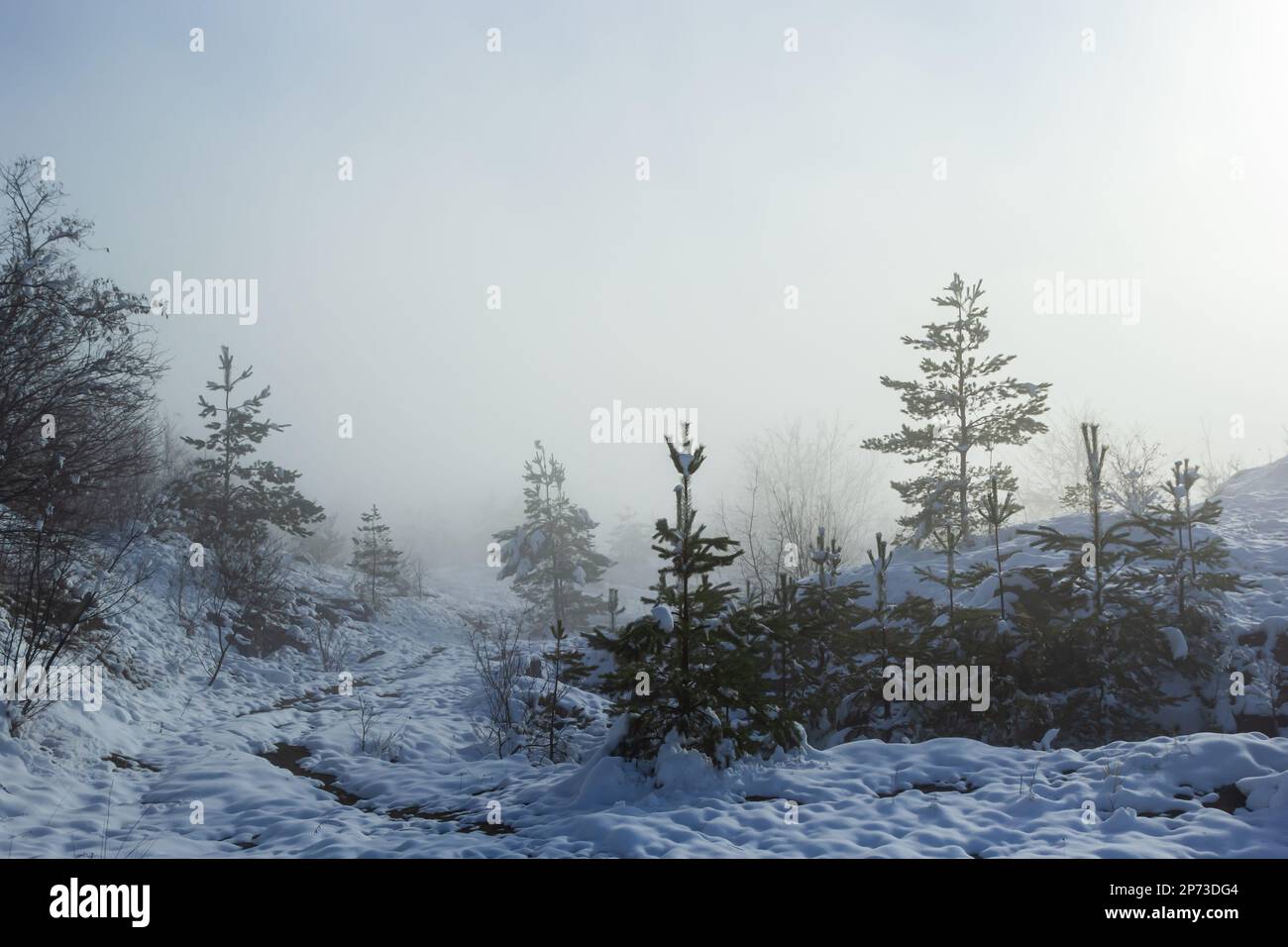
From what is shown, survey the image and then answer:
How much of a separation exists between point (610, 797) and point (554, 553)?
3014 cm

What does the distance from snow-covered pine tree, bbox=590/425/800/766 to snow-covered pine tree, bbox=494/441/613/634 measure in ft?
93.2

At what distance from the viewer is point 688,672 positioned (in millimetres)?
7914

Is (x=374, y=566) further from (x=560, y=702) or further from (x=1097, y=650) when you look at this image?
(x=1097, y=650)

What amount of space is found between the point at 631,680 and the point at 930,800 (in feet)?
10.3

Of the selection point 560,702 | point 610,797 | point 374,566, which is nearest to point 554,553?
point 374,566

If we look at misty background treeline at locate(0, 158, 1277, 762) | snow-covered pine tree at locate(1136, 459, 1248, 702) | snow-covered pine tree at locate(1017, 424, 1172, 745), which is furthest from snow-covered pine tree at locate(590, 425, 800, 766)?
snow-covered pine tree at locate(1136, 459, 1248, 702)

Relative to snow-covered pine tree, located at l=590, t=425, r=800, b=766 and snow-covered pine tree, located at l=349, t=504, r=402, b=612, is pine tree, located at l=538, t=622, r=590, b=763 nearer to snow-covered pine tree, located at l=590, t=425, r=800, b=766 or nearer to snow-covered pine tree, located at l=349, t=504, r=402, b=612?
snow-covered pine tree, located at l=590, t=425, r=800, b=766

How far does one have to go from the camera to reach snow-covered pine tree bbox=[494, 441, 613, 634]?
119ft

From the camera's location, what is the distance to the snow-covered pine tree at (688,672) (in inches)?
308

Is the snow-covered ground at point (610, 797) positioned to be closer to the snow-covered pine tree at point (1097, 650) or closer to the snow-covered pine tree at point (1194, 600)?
the snow-covered pine tree at point (1194, 600)

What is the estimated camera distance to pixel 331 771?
33.1 ft

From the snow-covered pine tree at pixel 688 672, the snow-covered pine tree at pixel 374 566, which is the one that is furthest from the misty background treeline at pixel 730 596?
the snow-covered pine tree at pixel 374 566
